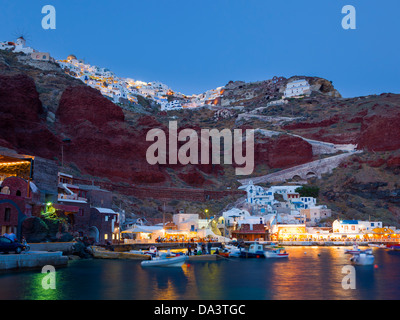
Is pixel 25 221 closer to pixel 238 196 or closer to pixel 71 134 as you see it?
pixel 71 134

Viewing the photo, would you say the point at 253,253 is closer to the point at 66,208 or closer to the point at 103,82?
the point at 66,208

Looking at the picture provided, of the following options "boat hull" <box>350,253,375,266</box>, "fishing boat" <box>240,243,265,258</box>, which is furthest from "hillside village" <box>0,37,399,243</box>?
"boat hull" <box>350,253,375,266</box>

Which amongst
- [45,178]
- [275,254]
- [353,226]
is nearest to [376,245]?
[353,226]

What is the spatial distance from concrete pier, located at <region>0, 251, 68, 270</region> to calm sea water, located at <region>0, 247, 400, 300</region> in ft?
3.02

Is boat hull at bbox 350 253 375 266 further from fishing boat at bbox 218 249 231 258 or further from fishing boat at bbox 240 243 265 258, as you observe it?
fishing boat at bbox 218 249 231 258

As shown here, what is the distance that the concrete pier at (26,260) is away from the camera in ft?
93.2

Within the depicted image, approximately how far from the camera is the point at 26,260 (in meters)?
29.5

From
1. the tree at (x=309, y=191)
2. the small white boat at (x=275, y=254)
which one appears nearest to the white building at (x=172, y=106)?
the tree at (x=309, y=191)

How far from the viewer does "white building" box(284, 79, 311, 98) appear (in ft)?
539

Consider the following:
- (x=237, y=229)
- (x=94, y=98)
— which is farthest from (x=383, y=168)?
(x=94, y=98)

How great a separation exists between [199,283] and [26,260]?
12407 mm

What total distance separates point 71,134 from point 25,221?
4799 cm

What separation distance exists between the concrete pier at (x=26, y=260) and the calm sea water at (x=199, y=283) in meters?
0.92
